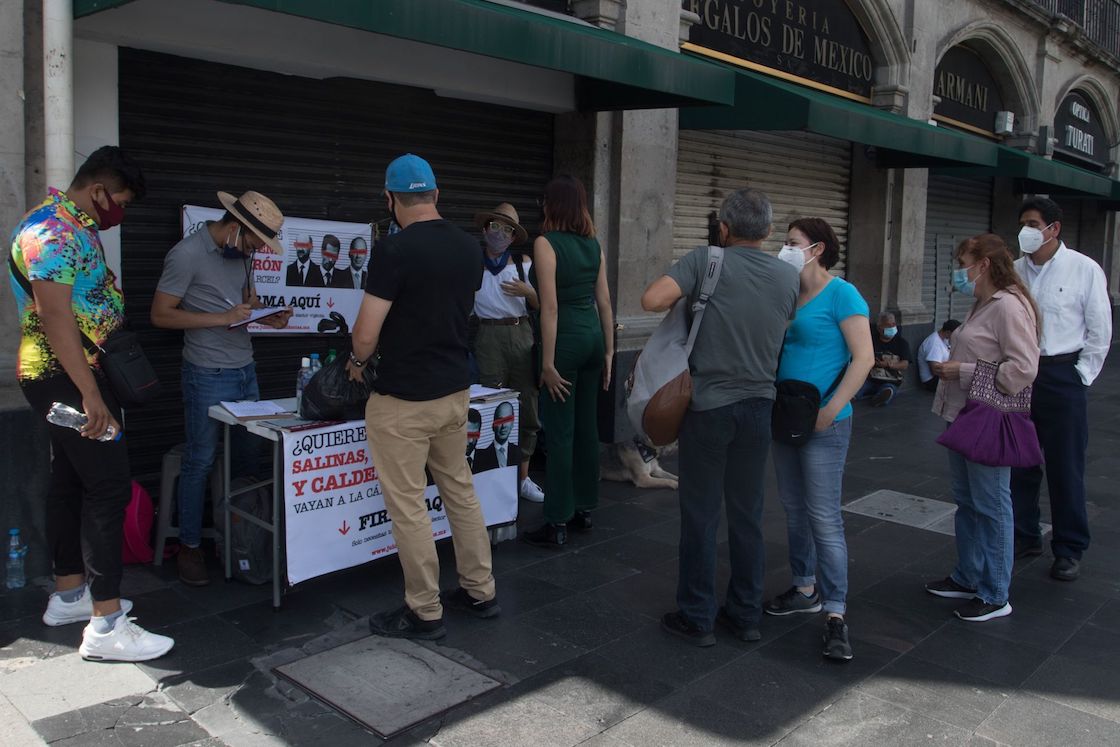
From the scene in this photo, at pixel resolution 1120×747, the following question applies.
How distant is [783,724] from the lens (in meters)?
3.45

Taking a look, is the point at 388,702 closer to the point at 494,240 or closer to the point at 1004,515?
the point at 1004,515

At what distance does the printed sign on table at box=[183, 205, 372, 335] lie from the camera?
5.77 metres

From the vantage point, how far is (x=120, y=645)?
147 inches

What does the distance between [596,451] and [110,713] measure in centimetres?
280

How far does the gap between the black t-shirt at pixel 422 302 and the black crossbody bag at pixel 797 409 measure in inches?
53.2

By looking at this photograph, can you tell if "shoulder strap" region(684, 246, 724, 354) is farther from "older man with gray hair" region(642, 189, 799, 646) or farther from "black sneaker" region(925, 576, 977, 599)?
"black sneaker" region(925, 576, 977, 599)

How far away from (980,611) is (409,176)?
324 cm

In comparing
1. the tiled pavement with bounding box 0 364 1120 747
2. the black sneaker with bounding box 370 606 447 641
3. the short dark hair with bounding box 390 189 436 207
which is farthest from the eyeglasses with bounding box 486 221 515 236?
the black sneaker with bounding box 370 606 447 641

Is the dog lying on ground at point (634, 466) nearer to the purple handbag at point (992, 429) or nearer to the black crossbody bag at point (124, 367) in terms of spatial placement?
the purple handbag at point (992, 429)

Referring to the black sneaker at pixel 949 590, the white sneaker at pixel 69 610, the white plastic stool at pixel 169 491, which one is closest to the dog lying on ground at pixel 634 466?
the black sneaker at pixel 949 590

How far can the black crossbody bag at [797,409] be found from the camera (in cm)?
395

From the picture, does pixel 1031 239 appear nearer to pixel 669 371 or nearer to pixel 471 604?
pixel 669 371

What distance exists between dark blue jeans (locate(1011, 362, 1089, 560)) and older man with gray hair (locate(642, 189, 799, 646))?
6.73 feet

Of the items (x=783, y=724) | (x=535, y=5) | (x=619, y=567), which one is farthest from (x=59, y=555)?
(x=535, y=5)
